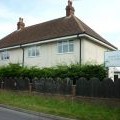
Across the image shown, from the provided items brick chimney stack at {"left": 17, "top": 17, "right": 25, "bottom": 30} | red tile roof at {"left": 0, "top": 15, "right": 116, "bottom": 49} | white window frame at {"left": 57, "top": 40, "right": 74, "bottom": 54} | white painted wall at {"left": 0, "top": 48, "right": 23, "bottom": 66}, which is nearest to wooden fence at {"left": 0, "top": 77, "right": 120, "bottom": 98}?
white window frame at {"left": 57, "top": 40, "right": 74, "bottom": 54}

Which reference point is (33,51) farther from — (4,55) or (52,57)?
(4,55)

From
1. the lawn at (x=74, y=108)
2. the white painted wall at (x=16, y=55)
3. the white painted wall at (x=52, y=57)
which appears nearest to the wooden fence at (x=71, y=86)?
the lawn at (x=74, y=108)

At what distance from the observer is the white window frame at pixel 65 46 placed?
30922 mm

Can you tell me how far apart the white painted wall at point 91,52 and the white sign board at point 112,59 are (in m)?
10.1

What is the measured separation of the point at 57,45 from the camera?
32.3m

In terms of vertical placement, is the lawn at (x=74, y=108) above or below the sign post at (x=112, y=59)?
below

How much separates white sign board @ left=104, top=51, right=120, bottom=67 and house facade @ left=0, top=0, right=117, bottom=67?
31.3 ft

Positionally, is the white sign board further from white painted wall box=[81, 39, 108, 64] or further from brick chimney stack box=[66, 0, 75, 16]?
brick chimney stack box=[66, 0, 75, 16]

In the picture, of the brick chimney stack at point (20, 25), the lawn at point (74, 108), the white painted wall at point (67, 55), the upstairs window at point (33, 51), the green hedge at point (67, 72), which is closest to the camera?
the lawn at point (74, 108)

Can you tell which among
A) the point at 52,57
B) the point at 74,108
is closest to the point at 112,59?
the point at 74,108

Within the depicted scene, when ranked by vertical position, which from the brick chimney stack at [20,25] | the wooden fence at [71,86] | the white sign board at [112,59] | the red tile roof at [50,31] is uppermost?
the brick chimney stack at [20,25]

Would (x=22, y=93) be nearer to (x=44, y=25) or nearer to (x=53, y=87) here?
(x=53, y=87)

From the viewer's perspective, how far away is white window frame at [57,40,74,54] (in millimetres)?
30922

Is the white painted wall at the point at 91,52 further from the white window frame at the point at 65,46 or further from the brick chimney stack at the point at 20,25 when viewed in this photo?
the brick chimney stack at the point at 20,25
